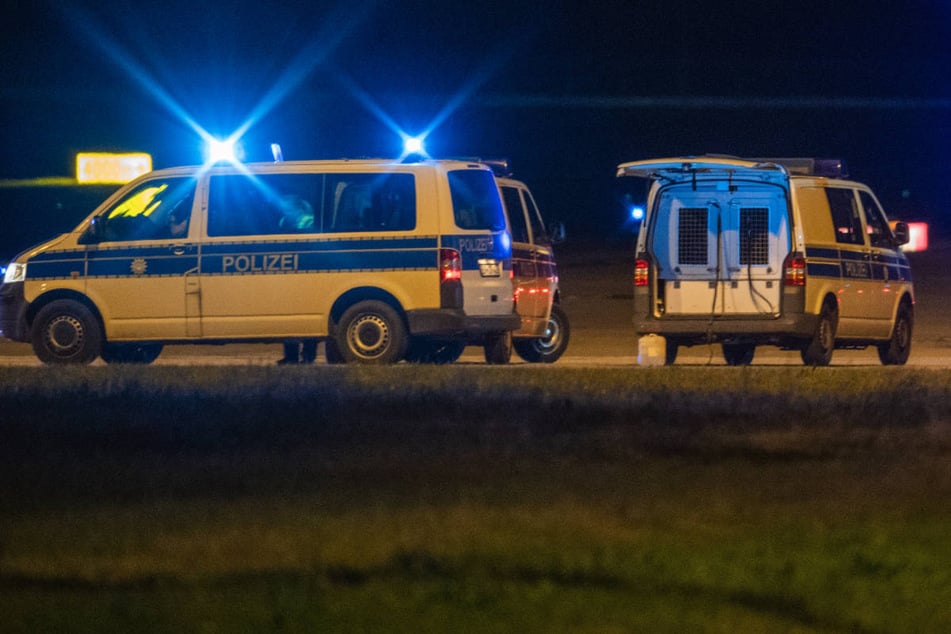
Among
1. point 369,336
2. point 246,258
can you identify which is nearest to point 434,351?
point 369,336

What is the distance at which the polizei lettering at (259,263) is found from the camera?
1507cm

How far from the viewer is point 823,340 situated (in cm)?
1588

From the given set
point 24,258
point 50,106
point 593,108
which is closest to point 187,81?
point 50,106

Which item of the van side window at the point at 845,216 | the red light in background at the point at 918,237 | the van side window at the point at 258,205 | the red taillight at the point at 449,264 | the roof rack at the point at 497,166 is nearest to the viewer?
the red taillight at the point at 449,264

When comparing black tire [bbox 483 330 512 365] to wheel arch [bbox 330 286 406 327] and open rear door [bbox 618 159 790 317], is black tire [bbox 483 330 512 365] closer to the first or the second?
wheel arch [bbox 330 286 406 327]

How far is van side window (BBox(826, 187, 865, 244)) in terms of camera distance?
16234mm

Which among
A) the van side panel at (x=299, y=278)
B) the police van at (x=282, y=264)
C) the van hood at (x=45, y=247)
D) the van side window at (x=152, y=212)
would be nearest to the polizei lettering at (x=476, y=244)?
the police van at (x=282, y=264)

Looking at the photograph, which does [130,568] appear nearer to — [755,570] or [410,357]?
[755,570]

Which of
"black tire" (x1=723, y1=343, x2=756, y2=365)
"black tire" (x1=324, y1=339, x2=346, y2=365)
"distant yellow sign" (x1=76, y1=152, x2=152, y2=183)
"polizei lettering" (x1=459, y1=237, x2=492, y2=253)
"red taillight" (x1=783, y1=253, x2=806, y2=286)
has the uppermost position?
"distant yellow sign" (x1=76, y1=152, x2=152, y2=183)

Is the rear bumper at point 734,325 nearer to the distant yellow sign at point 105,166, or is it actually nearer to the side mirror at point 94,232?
the side mirror at point 94,232

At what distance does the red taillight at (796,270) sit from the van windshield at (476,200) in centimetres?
273

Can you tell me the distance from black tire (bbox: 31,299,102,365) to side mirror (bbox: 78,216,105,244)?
1.96ft

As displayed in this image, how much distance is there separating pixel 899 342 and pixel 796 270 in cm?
253

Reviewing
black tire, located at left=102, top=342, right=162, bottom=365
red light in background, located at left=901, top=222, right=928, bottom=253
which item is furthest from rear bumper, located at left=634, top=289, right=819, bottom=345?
red light in background, located at left=901, top=222, right=928, bottom=253
